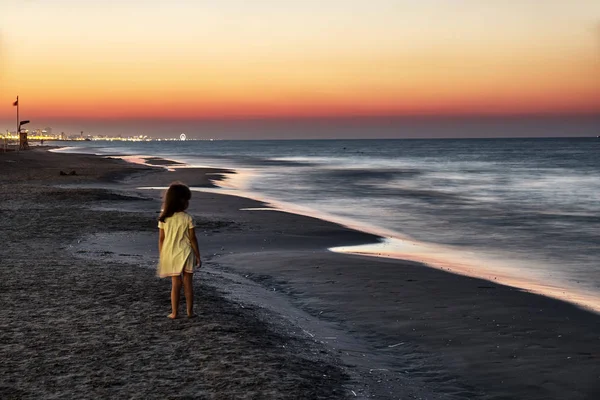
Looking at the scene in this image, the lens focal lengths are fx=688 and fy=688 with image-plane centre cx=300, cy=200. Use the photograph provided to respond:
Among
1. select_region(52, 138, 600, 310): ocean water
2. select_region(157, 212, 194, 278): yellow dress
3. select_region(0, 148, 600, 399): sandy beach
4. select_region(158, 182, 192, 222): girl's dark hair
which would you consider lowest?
select_region(52, 138, 600, 310): ocean water

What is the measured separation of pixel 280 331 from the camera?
889cm

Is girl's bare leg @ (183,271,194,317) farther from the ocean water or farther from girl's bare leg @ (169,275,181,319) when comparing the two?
the ocean water

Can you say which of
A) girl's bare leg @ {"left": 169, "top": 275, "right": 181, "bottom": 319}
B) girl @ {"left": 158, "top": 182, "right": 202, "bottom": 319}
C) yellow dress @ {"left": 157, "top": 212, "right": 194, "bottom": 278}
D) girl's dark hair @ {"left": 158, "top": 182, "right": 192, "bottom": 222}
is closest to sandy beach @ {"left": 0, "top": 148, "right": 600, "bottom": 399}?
girl's bare leg @ {"left": 169, "top": 275, "right": 181, "bottom": 319}

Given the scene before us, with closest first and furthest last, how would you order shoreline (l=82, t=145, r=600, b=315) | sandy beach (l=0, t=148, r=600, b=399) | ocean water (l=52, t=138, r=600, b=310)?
sandy beach (l=0, t=148, r=600, b=399) → shoreline (l=82, t=145, r=600, b=315) → ocean water (l=52, t=138, r=600, b=310)

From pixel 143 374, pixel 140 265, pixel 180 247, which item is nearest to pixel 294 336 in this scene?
pixel 180 247

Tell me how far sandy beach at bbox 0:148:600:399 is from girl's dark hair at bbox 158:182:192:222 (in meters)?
1.44

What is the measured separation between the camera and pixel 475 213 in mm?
29000

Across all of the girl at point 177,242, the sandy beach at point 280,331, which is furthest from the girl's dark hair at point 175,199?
the sandy beach at point 280,331

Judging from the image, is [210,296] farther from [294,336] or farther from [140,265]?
[140,265]

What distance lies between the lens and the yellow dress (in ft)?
28.6

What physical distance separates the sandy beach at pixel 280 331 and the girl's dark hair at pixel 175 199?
4.72ft

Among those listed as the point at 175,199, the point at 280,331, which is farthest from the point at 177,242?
the point at 280,331

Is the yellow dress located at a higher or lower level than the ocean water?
higher

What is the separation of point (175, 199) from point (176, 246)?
639mm
